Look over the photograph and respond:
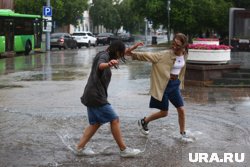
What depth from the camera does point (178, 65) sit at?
26.2 feet

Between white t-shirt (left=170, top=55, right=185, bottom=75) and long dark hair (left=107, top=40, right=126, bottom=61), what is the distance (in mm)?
1345

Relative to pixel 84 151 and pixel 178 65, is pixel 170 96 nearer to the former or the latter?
pixel 178 65

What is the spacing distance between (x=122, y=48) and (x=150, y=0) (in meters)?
46.0

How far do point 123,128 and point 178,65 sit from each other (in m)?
1.58

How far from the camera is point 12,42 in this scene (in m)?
31.5

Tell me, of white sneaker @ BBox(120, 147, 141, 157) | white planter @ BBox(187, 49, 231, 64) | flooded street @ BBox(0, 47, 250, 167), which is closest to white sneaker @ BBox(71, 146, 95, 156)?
flooded street @ BBox(0, 47, 250, 167)

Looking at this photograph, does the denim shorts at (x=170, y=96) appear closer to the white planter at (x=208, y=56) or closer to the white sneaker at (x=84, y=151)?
the white sneaker at (x=84, y=151)

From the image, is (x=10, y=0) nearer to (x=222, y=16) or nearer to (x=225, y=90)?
(x=222, y=16)

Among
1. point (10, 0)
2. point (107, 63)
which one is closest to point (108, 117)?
point (107, 63)

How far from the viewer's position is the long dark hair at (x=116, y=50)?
6.80 m

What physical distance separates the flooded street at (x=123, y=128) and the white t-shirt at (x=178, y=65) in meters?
1.00

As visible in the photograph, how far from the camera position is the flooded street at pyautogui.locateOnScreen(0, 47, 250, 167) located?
6.90 metres

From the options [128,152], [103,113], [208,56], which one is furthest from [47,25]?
[128,152]

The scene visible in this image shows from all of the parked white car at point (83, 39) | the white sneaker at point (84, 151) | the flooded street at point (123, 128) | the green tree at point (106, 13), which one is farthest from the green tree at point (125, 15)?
the white sneaker at point (84, 151)
